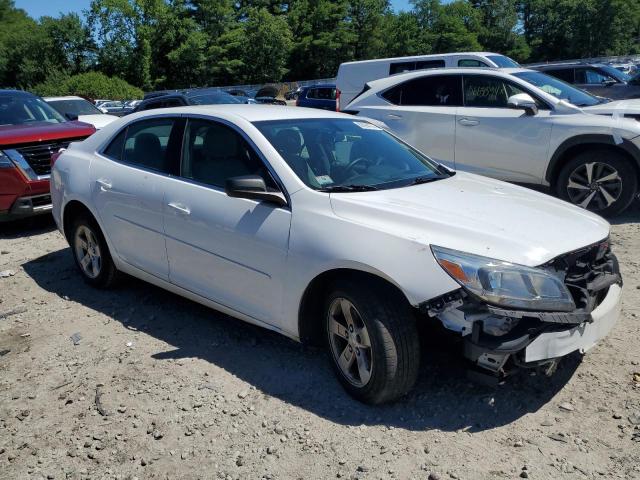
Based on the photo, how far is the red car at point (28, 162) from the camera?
279 inches

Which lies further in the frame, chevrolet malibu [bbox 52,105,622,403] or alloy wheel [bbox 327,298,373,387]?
alloy wheel [bbox 327,298,373,387]

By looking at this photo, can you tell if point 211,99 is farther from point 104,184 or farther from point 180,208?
point 180,208

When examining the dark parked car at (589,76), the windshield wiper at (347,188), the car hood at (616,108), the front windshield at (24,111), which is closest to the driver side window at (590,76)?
the dark parked car at (589,76)

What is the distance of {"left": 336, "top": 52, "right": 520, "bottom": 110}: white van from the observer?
11.0 meters

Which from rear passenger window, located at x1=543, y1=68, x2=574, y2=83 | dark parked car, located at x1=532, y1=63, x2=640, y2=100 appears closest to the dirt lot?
dark parked car, located at x1=532, y1=63, x2=640, y2=100

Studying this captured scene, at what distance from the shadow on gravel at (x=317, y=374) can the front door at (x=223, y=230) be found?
1.22ft

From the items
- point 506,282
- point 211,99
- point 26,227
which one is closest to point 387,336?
point 506,282

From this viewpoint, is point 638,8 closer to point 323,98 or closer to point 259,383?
point 323,98

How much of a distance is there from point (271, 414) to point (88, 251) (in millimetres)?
2734

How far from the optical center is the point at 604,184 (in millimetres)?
6648

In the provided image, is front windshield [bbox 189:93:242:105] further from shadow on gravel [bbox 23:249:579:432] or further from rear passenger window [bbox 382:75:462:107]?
shadow on gravel [bbox 23:249:579:432]

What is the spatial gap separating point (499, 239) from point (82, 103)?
1100 centimetres

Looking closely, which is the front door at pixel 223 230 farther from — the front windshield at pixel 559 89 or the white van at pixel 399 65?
the white van at pixel 399 65

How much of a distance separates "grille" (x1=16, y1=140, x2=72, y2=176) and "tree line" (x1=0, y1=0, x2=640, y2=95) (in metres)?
56.7
